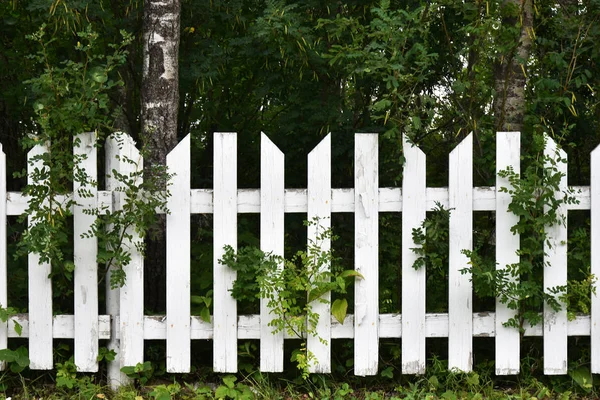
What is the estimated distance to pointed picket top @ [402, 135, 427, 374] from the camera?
404 cm

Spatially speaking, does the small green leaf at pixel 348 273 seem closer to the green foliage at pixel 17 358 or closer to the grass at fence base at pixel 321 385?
the grass at fence base at pixel 321 385

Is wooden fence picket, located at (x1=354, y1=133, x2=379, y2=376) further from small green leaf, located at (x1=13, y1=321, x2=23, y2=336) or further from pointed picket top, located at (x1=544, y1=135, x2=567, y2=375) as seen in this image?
small green leaf, located at (x1=13, y1=321, x2=23, y2=336)

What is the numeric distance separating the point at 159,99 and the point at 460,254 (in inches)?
Result: 81.2

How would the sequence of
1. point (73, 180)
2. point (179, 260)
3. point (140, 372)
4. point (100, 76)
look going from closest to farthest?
point (100, 76) < point (73, 180) < point (179, 260) < point (140, 372)

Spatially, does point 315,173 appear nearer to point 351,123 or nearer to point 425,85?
point 351,123

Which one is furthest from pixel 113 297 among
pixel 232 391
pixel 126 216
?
pixel 232 391

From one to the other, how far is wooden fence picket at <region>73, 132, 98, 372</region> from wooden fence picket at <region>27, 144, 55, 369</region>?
165 mm

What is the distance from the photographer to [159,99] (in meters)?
4.34

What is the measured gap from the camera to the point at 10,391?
4156mm

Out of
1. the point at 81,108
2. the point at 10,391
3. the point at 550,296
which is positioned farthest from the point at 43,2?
the point at 550,296

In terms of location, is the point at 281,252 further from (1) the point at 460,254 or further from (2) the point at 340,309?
(1) the point at 460,254

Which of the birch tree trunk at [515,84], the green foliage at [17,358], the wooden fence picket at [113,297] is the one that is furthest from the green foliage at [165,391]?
the birch tree trunk at [515,84]

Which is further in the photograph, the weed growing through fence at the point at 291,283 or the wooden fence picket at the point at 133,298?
the wooden fence picket at the point at 133,298

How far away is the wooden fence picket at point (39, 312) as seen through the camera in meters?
4.06
